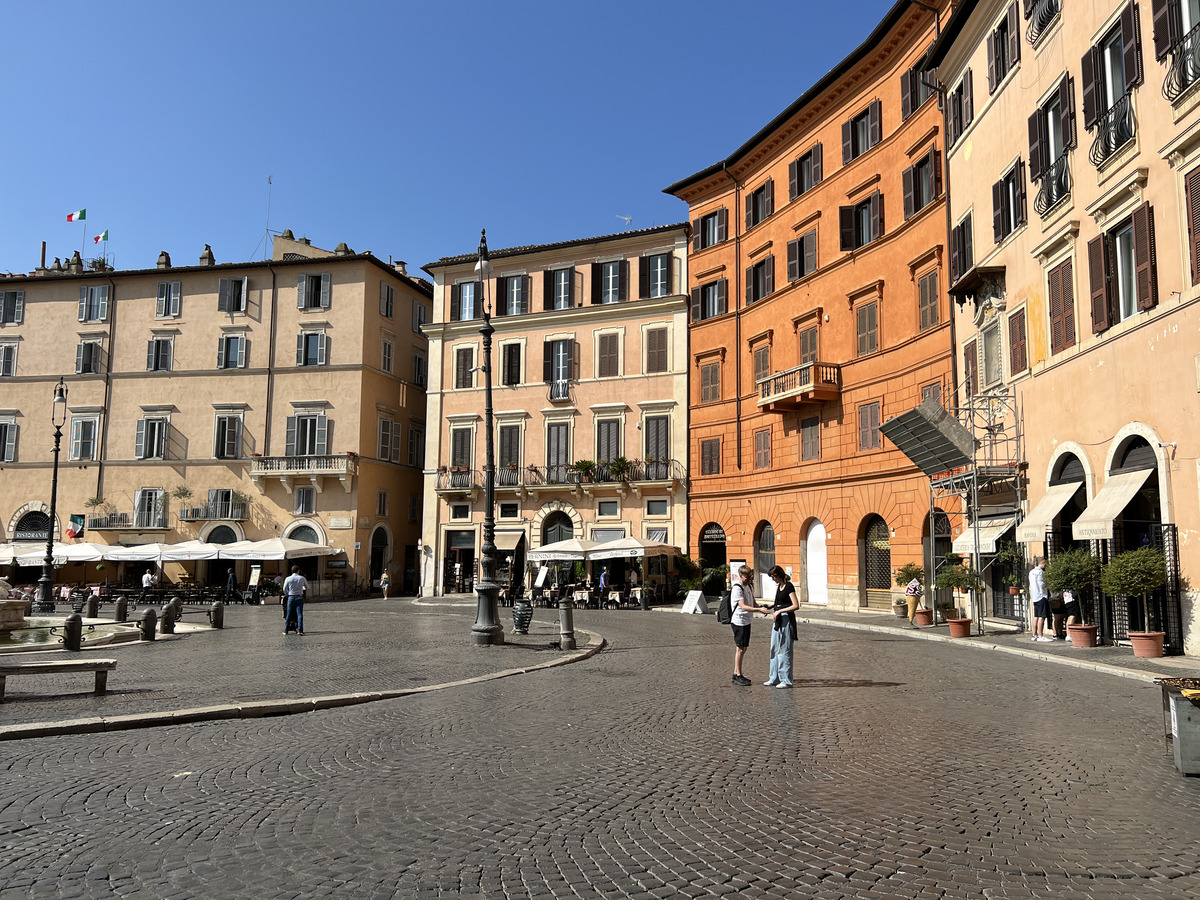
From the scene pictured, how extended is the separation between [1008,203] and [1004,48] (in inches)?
148

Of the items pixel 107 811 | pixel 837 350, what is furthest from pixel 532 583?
pixel 107 811

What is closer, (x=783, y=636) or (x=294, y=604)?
(x=783, y=636)

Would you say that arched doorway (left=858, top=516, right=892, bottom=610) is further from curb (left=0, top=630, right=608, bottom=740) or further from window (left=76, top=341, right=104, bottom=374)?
window (left=76, top=341, right=104, bottom=374)

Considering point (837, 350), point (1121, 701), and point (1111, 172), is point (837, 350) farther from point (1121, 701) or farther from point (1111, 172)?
point (1121, 701)

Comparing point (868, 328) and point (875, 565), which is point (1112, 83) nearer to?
point (868, 328)

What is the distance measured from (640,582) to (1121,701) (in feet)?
91.0

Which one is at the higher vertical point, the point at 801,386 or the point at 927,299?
the point at 927,299

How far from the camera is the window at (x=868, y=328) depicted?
3045cm

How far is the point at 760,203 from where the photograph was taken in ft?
124

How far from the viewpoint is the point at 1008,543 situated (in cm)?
2206

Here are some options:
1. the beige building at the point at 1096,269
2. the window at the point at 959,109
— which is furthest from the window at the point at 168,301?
the beige building at the point at 1096,269

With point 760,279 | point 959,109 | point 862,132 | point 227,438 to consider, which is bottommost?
point 227,438

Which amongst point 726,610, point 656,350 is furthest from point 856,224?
point 726,610

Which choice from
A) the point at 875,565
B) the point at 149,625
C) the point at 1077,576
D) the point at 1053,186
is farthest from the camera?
the point at 875,565
